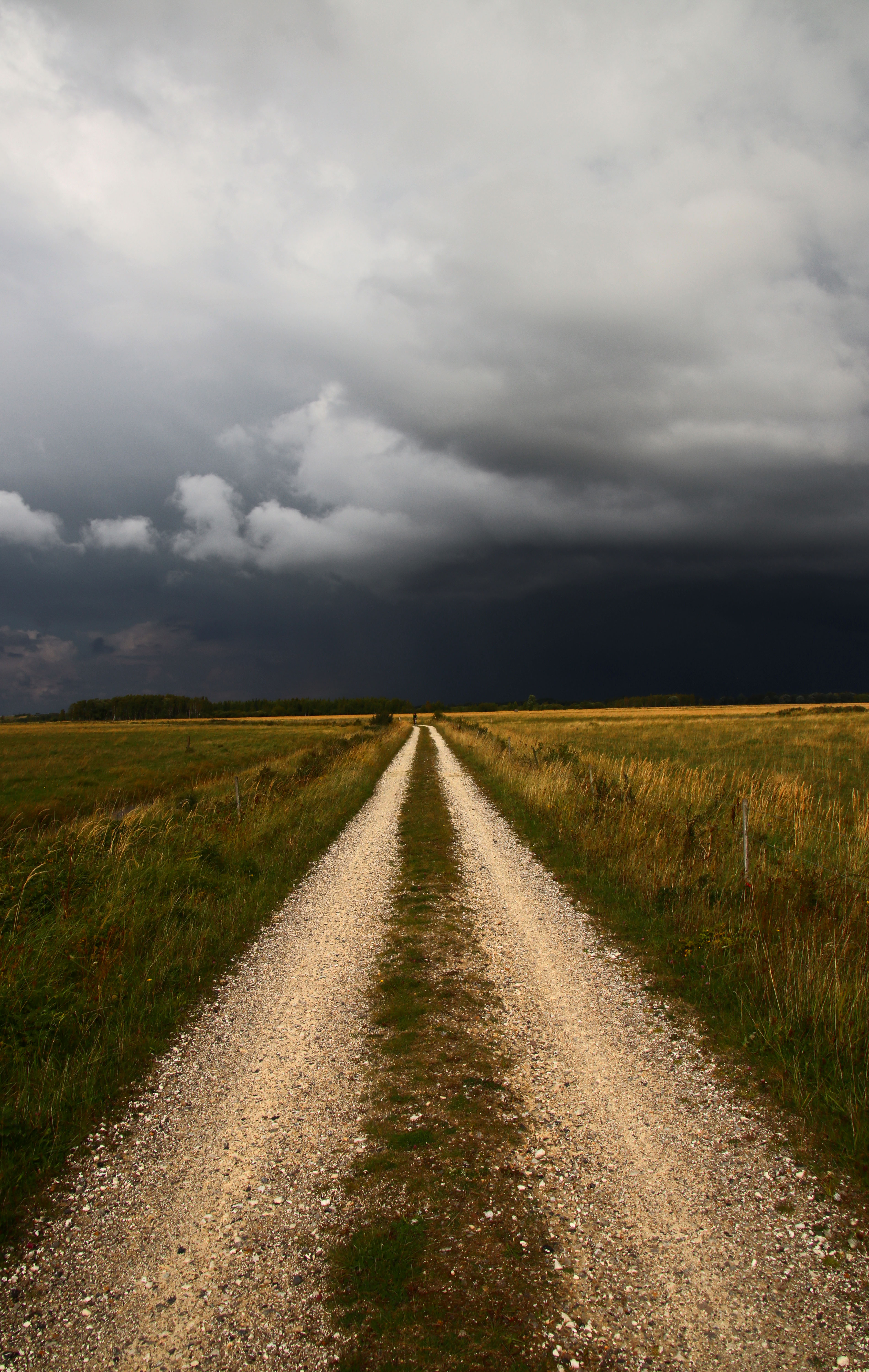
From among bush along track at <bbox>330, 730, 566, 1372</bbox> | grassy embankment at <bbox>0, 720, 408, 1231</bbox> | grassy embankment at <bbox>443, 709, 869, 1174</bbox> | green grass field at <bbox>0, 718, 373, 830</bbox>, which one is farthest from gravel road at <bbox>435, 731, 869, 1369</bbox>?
green grass field at <bbox>0, 718, 373, 830</bbox>

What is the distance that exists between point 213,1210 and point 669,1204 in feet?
9.75

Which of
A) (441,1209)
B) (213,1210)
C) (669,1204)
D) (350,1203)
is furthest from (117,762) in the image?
(669,1204)

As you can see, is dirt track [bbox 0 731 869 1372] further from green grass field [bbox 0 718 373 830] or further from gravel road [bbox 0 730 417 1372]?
green grass field [bbox 0 718 373 830]

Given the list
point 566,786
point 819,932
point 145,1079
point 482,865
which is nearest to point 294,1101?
point 145,1079

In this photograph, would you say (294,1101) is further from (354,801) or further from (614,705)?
(614,705)

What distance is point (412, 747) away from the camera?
47.2 metres

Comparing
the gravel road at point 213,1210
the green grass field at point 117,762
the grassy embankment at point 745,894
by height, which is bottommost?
the green grass field at point 117,762

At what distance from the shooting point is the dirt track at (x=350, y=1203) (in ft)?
10.8

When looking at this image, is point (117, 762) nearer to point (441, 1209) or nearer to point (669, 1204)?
point (441, 1209)

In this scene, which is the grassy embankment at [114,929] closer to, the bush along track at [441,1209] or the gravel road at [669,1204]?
the bush along track at [441,1209]

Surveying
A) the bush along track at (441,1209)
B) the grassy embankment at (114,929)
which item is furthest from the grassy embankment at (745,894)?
the grassy embankment at (114,929)

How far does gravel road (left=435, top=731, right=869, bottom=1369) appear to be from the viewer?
326 cm

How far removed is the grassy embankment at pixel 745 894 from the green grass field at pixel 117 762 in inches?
560

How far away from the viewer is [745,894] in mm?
9133
